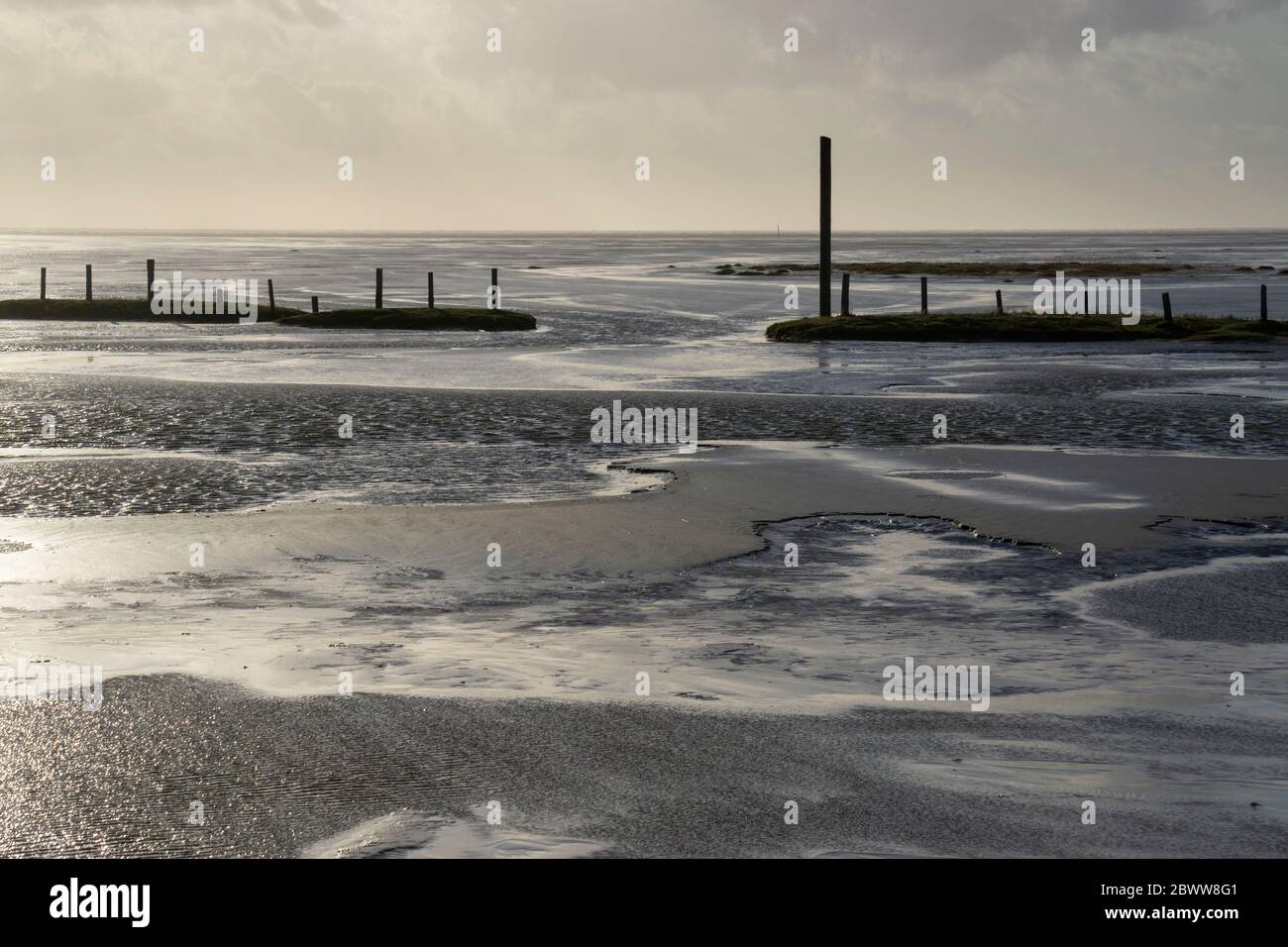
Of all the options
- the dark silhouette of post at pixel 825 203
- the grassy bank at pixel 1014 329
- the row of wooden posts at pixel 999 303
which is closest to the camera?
the grassy bank at pixel 1014 329

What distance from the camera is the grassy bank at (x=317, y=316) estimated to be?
45500mm

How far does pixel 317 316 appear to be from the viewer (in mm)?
46312

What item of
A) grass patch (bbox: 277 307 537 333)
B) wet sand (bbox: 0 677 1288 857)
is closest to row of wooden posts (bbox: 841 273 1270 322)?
grass patch (bbox: 277 307 537 333)

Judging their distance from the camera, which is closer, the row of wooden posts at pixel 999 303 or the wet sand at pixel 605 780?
the wet sand at pixel 605 780

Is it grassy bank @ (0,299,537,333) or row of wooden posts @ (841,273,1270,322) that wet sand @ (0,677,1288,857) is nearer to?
row of wooden posts @ (841,273,1270,322)

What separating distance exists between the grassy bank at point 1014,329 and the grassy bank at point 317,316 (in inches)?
363

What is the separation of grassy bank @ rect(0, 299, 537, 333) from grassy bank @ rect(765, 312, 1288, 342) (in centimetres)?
923

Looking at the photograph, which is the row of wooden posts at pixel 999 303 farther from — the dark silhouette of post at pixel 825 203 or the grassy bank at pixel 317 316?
the grassy bank at pixel 317 316

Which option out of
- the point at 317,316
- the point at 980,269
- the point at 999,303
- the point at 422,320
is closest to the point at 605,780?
the point at 999,303

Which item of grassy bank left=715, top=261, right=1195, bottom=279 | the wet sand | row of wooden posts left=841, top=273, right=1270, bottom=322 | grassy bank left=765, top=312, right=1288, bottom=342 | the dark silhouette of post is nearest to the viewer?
the wet sand

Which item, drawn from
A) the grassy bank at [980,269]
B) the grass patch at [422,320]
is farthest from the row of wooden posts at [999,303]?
the grassy bank at [980,269]

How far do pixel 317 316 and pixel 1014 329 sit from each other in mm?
21649

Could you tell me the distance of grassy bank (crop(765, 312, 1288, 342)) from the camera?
39.6m

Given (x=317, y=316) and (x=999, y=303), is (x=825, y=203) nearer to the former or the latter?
(x=999, y=303)
